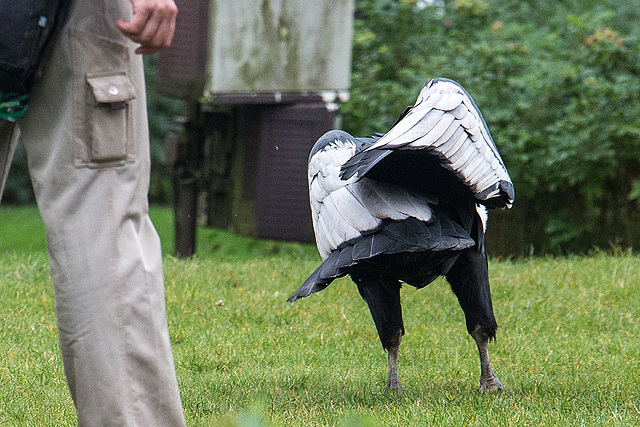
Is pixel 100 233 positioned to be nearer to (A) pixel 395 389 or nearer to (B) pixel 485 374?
(A) pixel 395 389

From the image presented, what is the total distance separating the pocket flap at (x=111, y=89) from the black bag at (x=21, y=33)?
0.16 m

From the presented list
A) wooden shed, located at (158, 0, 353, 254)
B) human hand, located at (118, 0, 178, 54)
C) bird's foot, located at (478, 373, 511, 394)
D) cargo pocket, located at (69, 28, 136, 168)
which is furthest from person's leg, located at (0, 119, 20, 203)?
wooden shed, located at (158, 0, 353, 254)

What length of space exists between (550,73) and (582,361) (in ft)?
14.7

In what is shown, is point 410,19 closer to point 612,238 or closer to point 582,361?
point 612,238

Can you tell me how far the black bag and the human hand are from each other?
0.71ft

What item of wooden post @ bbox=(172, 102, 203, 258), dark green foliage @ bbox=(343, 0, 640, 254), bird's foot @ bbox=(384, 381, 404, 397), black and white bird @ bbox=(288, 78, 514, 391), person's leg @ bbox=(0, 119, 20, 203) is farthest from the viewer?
wooden post @ bbox=(172, 102, 203, 258)

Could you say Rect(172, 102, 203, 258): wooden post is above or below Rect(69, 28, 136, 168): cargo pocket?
below

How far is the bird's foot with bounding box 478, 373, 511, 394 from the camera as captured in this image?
371cm

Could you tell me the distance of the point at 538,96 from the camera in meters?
8.59

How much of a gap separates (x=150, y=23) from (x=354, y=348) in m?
2.86

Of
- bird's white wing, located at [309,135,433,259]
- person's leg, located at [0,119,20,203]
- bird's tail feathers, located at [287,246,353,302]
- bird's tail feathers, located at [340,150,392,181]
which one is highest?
person's leg, located at [0,119,20,203]

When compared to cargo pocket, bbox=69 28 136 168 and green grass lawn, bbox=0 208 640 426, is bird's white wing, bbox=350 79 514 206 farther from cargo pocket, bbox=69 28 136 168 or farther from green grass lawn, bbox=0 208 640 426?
cargo pocket, bbox=69 28 136 168

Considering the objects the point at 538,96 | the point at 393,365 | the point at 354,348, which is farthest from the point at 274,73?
the point at 393,365

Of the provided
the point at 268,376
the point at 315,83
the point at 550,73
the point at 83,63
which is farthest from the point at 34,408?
the point at 550,73
